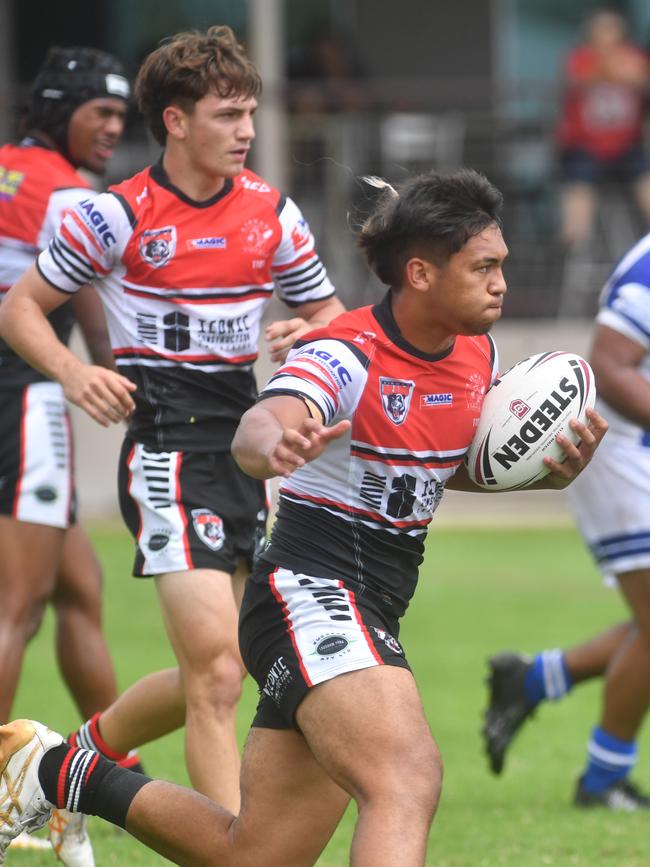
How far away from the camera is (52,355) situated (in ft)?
16.4

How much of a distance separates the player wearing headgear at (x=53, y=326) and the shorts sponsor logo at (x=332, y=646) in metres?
1.93

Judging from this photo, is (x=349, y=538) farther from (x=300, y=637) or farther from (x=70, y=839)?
(x=70, y=839)

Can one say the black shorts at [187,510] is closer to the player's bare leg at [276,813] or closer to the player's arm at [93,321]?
the player's arm at [93,321]

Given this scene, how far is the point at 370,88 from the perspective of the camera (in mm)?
15898

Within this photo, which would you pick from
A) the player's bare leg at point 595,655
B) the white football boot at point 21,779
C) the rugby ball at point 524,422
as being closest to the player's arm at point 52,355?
the white football boot at point 21,779

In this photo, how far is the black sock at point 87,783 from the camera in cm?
434

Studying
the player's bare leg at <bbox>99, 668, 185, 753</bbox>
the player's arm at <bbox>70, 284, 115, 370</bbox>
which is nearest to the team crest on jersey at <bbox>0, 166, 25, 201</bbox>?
the player's arm at <bbox>70, 284, 115, 370</bbox>

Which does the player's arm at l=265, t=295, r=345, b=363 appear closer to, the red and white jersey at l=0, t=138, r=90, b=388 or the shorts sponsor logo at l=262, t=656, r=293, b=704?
the red and white jersey at l=0, t=138, r=90, b=388

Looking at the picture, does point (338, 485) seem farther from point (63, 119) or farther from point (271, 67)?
point (271, 67)

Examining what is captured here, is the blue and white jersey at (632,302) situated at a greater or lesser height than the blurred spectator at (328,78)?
greater

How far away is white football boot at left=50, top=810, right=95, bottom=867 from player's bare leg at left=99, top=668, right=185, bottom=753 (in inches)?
16.2

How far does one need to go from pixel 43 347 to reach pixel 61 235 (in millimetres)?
379

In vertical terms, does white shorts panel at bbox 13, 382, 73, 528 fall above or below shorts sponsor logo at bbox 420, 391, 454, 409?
below

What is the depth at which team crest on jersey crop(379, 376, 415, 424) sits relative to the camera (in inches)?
166
